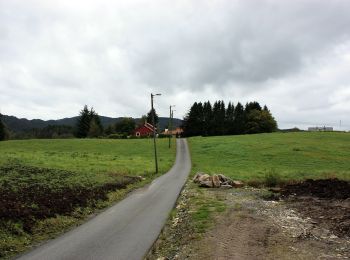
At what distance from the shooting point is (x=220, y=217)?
1922cm

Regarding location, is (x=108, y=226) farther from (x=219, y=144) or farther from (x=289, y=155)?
(x=219, y=144)

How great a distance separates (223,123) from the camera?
148 m

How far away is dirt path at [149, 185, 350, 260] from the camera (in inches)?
499

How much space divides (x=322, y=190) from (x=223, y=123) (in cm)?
12035

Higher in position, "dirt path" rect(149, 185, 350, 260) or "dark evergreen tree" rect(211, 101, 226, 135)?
"dark evergreen tree" rect(211, 101, 226, 135)

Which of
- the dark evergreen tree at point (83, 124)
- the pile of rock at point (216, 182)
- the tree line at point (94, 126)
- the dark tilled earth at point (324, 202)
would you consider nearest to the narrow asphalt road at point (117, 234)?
the dark tilled earth at point (324, 202)

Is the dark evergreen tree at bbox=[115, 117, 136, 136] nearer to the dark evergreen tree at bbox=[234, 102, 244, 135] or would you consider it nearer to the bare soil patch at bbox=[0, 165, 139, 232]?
the dark evergreen tree at bbox=[234, 102, 244, 135]

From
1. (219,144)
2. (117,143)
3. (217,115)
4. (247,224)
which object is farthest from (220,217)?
(217,115)

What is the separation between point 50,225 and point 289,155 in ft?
186

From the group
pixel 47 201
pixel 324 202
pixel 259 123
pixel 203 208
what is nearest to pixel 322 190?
pixel 324 202

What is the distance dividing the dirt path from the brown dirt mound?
231 inches

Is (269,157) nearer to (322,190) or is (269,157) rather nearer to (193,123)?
(322,190)

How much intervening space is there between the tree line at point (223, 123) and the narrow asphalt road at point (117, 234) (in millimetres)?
120127

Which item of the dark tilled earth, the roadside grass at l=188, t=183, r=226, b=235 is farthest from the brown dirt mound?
the roadside grass at l=188, t=183, r=226, b=235
